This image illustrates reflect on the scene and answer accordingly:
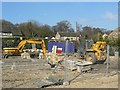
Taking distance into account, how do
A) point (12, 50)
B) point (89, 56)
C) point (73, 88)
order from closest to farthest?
point (73, 88), point (89, 56), point (12, 50)

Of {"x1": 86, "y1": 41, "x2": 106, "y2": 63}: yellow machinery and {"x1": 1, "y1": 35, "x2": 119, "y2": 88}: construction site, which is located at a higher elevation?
{"x1": 86, "y1": 41, "x2": 106, "y2": 63}: yellow machinery

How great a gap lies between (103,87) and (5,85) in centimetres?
386

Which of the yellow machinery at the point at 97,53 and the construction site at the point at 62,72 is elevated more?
the yellow machinery at the point at 97,53

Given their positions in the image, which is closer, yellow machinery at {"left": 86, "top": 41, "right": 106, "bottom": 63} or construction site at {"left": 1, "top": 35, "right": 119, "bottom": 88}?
construction site at {"left": 1, "top": 35, "right": 119, "bottom": 88}

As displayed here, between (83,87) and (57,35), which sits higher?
(57,35)

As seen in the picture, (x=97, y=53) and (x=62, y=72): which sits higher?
(x=97, y=53)

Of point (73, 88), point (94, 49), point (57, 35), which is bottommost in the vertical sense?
Answer: point (73, 88)

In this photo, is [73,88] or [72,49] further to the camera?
[72,49]

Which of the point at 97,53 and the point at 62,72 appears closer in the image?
the point at 62,72

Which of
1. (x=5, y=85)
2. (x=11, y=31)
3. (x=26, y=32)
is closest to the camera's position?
(x=5, y=85)

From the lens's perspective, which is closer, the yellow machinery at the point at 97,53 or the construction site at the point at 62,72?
the construction site at the point at 62,72

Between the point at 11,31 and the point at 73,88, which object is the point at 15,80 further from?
the point at 11,31

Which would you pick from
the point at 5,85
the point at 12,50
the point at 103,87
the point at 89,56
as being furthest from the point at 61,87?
the point at 12,50

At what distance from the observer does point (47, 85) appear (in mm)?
10656
